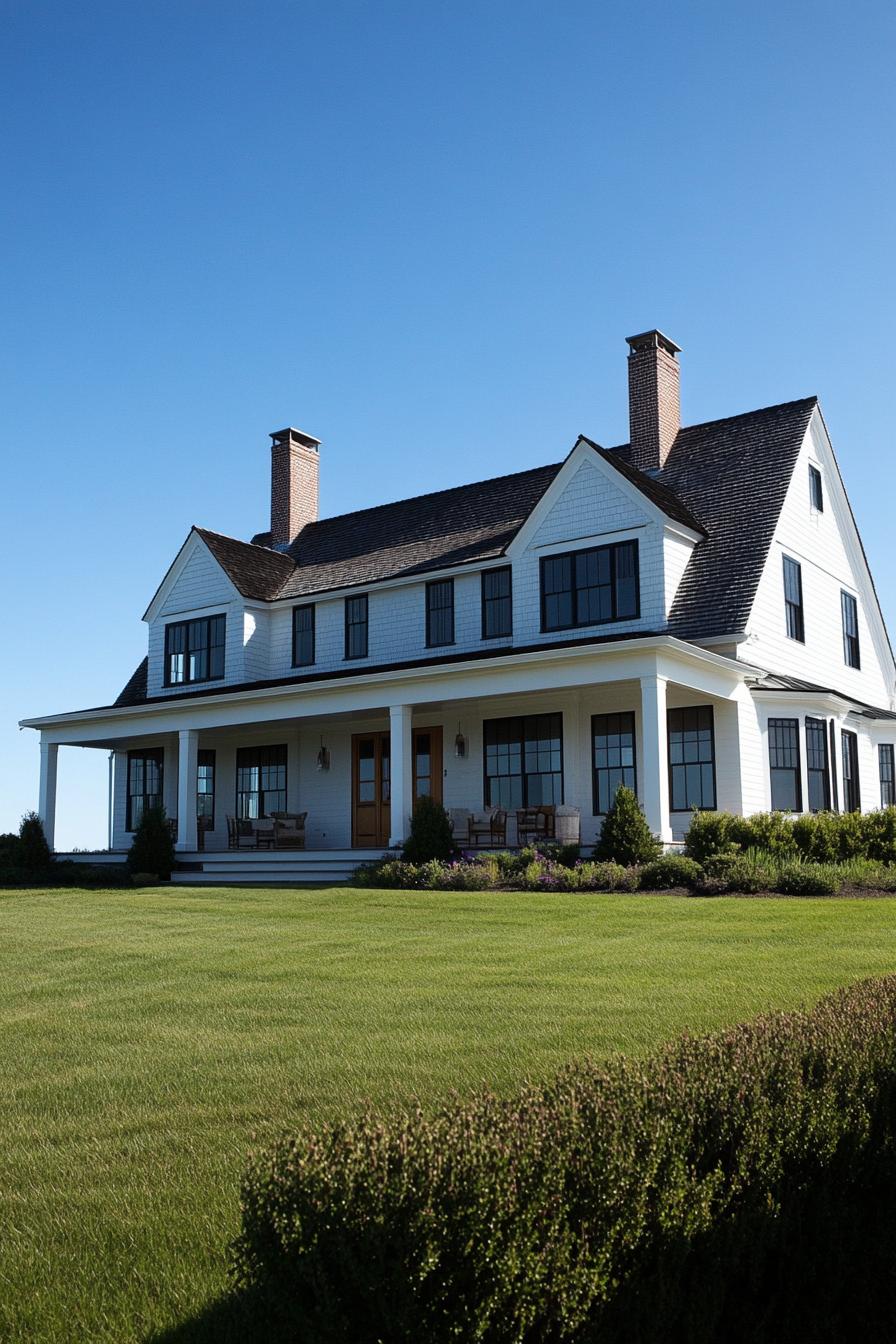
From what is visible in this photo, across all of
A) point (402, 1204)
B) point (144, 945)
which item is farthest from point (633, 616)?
point (402, 1204)

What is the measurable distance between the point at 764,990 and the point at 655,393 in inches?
782

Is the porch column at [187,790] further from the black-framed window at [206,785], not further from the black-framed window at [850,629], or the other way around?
the black-framed window at [850,629]

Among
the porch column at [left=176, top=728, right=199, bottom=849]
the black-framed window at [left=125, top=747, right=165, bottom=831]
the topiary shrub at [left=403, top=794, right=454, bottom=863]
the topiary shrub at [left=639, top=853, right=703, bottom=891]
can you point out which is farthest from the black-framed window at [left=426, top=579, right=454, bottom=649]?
the topiary shrub at [left=639, top=853, right=703, bottom=891]

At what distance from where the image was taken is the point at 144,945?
1323 cm

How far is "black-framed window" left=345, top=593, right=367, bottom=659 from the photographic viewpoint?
28170 mm

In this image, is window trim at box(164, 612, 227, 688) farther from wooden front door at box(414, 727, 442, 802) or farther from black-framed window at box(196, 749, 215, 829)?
wooden front door at box(414, 727, 442, 802)

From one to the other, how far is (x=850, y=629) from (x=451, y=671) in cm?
1167

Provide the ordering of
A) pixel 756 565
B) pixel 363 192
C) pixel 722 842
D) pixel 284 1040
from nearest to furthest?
pixel 284 1040 < pixel 363 192 < pixel 722 842 < pixel 756 565

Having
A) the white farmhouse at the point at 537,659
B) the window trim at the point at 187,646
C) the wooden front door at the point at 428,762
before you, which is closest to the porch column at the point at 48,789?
the white farmhouse at the point at 537,659

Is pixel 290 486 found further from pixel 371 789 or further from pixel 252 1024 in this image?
pixel 252 1024

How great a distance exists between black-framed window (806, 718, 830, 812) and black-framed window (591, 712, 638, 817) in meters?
3.61

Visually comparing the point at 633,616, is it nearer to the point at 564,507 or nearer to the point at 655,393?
the point at 564,507

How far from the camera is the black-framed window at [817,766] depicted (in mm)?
23578

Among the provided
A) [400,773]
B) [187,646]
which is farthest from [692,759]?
[187,646]
